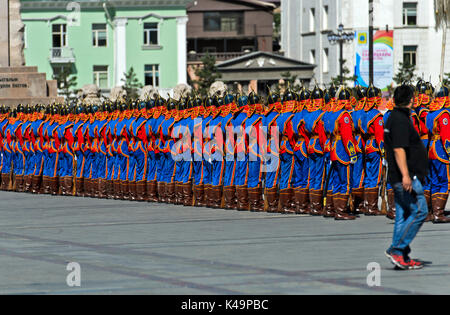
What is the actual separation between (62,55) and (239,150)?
5283 cm

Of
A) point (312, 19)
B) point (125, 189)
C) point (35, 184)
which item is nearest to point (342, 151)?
point (125, 189)

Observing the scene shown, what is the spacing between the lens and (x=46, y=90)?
105 ft

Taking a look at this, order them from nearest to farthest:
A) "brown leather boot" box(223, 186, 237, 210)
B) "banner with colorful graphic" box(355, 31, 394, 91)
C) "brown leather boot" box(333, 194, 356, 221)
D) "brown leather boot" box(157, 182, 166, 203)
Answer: "brown leather boot" box(333, 194, 356, 221) < "brown leather boot" box(223, 186, 237, 210) < "brown leather boot" box(157, 182, 166, 203) < "banner with colorful graphic" box(355, 31, 394, 91)

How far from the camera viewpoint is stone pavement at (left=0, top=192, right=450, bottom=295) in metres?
10.3

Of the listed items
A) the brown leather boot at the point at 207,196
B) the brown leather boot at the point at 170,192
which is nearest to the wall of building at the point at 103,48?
the brown leather boot at the point at 170,192

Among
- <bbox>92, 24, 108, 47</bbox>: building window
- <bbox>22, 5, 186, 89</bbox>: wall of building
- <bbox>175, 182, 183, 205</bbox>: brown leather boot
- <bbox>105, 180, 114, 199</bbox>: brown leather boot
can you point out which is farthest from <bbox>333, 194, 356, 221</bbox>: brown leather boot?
<bbox>92, 24, 108, 47</bbox>: building window

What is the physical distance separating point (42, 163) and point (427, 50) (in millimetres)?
47102

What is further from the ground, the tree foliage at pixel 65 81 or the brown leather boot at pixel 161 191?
the tree foliage at pixel 65 81

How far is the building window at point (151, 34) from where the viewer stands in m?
71.1

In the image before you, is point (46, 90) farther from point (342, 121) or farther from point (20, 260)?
point (20, 260)

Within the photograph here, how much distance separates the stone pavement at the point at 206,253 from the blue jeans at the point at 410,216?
0.26 meters

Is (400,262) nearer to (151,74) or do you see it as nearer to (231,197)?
(231,197)

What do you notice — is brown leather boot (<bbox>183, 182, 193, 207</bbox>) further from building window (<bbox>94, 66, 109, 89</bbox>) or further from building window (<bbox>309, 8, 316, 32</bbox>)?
building window (<bbox>309, 8, 316, 32</bbox>)

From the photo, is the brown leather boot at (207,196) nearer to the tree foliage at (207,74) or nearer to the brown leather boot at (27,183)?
the brown leather boot at (27,183)
